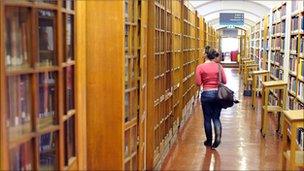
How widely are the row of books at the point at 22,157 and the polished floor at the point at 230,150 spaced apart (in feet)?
10.4

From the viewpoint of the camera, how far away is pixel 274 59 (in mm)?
10281

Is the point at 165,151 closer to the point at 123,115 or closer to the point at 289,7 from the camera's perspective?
the point at 123,115

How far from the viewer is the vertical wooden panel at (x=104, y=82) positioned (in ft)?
11.2

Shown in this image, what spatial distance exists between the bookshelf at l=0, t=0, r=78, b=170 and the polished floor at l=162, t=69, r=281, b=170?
2868mm

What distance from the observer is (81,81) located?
129 inches

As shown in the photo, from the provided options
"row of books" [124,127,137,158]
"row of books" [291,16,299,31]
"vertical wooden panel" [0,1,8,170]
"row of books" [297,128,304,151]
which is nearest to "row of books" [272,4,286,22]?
"row of books" [291,16,299,31]

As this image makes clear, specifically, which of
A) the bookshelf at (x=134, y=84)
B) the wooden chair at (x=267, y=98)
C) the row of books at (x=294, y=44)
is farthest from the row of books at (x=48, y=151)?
the row of books at (x=294, y=44)

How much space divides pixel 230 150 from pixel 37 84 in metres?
4.52

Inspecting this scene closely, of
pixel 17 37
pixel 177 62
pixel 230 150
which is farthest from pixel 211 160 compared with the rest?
pixel 17 37

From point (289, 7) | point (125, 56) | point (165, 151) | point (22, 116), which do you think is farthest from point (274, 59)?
point (22, 116)

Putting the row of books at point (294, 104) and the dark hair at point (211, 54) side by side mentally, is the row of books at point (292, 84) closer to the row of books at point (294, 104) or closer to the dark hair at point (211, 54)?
the row of books at point (294, 104)

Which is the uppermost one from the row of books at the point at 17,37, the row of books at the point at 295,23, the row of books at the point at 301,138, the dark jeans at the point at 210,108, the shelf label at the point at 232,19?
the shelf label at the point at 232,19

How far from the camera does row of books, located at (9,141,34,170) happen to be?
92.1 inches

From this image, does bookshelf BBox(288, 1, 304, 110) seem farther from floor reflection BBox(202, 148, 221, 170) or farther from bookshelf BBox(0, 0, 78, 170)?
bookshelf BBox(0, 0, 78, 170)
